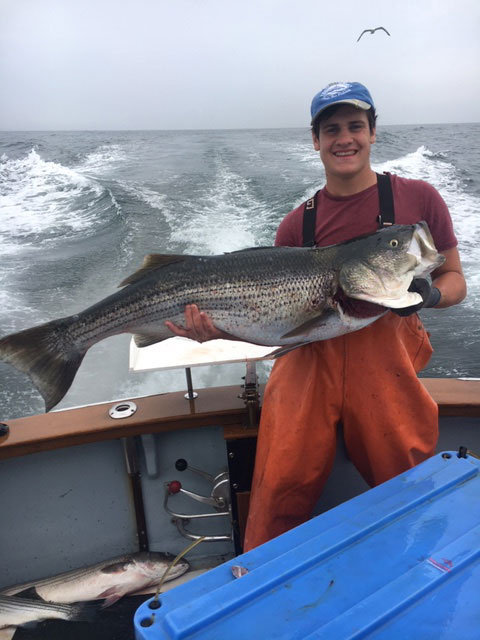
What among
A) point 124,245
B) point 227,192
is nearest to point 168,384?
point 124,245

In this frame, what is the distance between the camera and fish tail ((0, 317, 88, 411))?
258cm

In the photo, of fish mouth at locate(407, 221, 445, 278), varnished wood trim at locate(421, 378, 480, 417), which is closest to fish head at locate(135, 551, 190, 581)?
varnished wood trim at locate(421, 378, 480, 417)

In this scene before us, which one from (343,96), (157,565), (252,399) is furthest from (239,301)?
(157,565)

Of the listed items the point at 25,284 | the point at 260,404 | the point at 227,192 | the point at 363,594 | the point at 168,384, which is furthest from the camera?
the point at 227,192

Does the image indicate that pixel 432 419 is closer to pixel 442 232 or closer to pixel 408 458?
pixel 408 458

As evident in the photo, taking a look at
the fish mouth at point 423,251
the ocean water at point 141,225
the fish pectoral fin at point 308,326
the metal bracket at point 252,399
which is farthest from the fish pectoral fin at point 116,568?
the ocean water at point 141,225

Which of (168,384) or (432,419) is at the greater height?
(432,419)

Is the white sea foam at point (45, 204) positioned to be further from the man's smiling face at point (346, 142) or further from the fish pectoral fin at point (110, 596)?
the man's smiling face at point (346, 142)

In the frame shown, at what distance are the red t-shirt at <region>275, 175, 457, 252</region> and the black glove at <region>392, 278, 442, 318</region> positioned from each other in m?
0.33

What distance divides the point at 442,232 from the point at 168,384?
16.2 ft

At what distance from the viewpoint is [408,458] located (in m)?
2.49

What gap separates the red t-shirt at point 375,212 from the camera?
262 cm

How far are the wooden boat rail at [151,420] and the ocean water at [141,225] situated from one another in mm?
3693

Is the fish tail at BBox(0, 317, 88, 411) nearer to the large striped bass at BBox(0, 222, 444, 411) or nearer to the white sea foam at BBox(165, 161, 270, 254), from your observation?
the large striped bass at BBox(0, 222, 444, 411)
